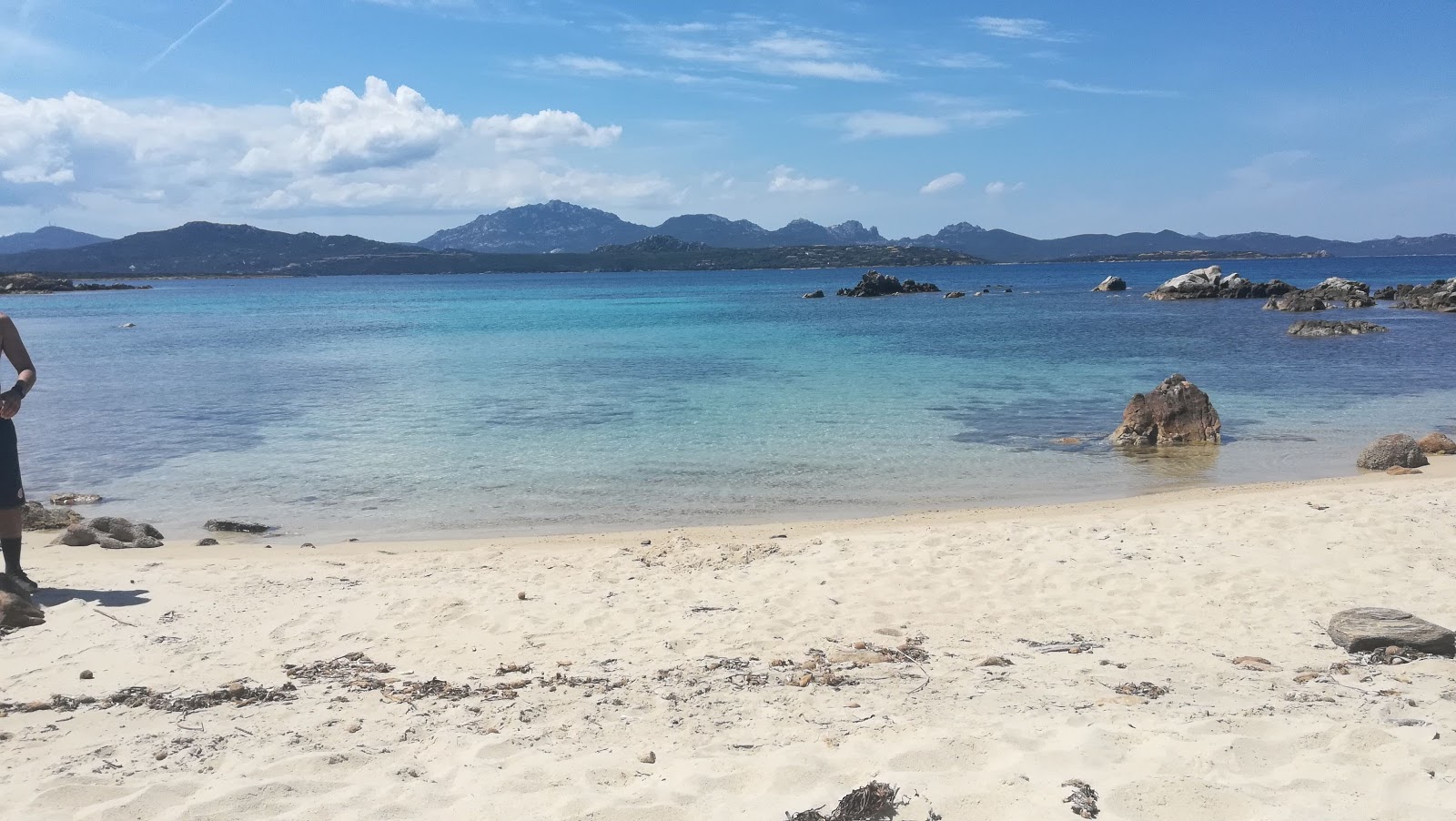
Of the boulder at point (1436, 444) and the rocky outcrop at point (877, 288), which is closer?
the boulder at point (1436, 444)

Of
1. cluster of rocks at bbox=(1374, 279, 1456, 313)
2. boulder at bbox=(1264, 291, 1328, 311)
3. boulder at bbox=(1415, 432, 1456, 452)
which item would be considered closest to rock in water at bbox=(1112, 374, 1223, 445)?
boulder at bbox=(1415, 432, 1456, 452)

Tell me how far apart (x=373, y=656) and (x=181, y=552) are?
5216 mm

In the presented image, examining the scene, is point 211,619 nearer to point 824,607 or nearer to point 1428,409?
point 824,607

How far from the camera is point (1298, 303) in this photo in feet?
167

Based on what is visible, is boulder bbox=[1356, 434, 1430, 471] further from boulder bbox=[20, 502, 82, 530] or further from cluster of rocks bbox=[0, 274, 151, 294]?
cluster of rocks bbox=[0, 274, 151, 294]

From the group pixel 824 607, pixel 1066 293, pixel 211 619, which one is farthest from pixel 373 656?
pixel 1066 293

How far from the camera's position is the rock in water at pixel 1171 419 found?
16.1 metres

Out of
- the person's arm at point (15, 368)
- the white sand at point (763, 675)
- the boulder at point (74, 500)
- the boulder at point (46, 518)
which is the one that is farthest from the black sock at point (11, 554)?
the boulder at point (74, 500)

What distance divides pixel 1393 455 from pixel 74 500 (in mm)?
19528

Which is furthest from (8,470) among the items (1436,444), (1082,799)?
(1436,444)

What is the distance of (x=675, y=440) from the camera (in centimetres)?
1692

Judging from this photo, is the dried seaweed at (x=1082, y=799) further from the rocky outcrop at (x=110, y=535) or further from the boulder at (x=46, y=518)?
the boulder at (x=46, y=518)

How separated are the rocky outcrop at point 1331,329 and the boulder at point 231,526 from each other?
1547 inches

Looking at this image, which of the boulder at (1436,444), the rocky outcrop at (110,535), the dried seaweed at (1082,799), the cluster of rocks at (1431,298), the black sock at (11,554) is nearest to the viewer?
the dried seaweed at (1082,799)
